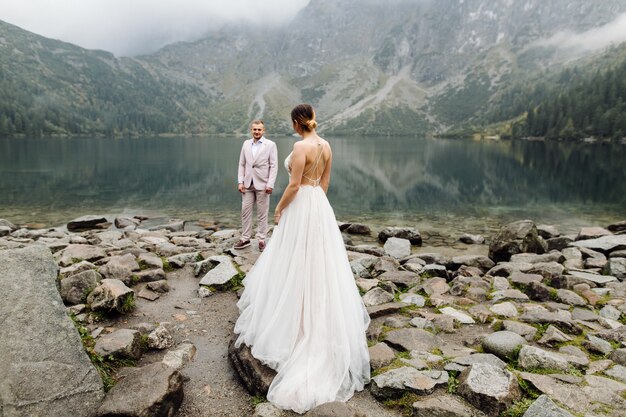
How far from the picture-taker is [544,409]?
15.7 ft

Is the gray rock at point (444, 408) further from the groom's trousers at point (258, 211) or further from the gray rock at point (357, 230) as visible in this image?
the gray rock at point (357, 230)

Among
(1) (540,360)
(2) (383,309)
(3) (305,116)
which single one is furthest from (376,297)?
(3) (305,116)

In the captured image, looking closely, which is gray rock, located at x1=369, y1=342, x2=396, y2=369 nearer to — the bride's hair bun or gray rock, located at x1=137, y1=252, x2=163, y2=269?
the bride's hair bun

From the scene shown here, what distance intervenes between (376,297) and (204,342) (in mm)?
3975

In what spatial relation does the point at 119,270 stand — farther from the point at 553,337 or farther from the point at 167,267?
the point at 553,337

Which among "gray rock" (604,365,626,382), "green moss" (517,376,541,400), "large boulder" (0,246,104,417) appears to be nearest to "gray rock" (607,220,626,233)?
"gray rock" (604,365,626,382)

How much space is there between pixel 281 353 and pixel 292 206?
227cm

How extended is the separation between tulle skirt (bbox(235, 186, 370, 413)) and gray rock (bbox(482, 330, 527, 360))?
2256 mm

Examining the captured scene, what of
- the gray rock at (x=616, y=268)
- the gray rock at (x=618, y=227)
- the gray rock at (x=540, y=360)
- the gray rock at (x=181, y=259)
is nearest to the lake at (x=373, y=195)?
the gray rock at (x=618, y=227)

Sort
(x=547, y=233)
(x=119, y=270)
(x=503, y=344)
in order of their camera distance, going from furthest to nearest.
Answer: (x=547, y=233)
(x=119, y=270)
(x=503, y=344)

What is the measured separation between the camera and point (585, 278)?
40.1ft

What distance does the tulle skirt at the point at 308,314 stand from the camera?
5.72 meters

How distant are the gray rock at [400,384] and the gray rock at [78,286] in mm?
6176

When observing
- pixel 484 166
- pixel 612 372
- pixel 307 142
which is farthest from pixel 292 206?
pixel 484 166
